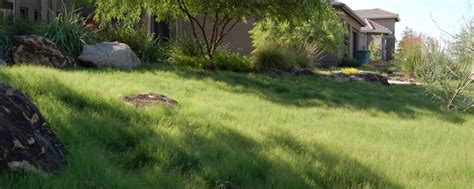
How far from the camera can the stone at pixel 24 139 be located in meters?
2.87

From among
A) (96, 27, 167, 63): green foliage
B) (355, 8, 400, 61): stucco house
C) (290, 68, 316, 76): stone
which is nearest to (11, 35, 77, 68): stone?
(96, 27, 167, 63): green foliage

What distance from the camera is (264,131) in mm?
5199

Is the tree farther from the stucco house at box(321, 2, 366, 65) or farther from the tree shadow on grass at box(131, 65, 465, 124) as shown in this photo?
the stucco house at box(321, 2, 366, 65)

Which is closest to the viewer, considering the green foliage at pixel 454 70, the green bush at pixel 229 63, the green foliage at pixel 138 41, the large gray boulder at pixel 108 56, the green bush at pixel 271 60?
the green foliage at pixel 454 70

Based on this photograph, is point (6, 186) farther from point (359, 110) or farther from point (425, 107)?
point (425, 107)

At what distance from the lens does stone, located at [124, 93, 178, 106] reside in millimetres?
5621

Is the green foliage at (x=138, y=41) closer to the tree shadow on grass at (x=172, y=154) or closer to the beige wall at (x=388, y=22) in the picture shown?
the tree shadow on grass at (x=172, y=154)

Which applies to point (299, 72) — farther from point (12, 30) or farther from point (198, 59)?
point (12, 30)

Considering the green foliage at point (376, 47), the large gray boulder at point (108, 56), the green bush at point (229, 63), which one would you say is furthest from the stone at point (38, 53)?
the green foliage at point (376, 47)

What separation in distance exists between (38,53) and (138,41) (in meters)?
3.46

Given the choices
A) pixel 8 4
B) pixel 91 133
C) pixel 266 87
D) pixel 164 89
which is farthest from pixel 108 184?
pixel 8 4

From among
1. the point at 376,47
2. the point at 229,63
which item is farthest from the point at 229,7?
the point at 376,47

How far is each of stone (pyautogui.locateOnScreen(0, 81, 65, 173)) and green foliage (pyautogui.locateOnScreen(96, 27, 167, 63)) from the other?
8601 millimetres

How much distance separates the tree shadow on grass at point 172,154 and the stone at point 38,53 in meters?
3.92
